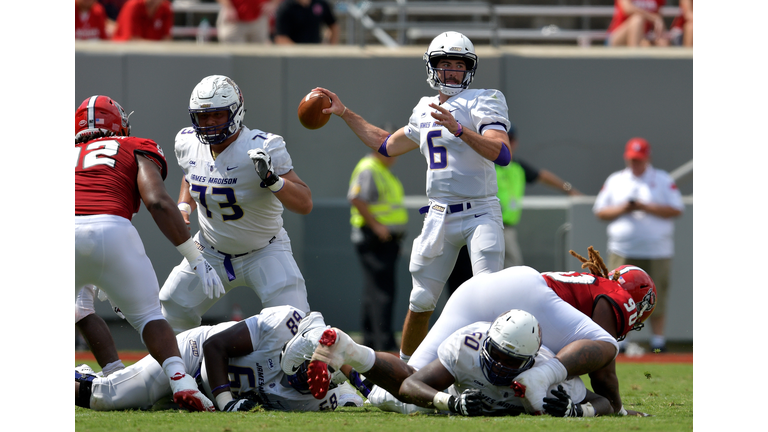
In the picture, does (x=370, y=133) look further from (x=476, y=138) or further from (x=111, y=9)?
(x=111, y=9)

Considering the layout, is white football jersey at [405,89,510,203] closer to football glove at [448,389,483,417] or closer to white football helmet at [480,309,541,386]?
white football helmet at [480,309,541,386]

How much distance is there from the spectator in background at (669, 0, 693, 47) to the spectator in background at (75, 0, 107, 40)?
7067mm

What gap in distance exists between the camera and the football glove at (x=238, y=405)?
13.6ft

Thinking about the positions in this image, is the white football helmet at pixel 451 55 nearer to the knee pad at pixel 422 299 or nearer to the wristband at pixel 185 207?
the knee pad at pixel 422 299

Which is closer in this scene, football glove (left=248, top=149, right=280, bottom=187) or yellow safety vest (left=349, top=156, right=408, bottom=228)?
football glove (left=248, top=149, right=280, bottom=187)

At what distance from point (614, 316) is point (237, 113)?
242 centimetres

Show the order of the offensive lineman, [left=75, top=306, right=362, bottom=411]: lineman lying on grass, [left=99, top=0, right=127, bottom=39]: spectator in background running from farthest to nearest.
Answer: [left=99, top=0, right=127, bottom=39]: spectator in background → the offensive lineman → [left=75, top=306, right=362, bottom=411]: lineman lying on grass

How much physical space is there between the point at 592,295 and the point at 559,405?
0.73 metres

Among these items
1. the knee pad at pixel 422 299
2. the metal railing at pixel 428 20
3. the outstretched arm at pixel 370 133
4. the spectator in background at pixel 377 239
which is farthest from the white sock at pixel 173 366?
the metal railing at pixel 428 20

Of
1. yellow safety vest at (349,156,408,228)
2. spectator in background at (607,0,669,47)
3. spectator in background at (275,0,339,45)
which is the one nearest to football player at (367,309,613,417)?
yellow safety vest at (349,156,408,228)

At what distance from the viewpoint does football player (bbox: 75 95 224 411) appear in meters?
4.14

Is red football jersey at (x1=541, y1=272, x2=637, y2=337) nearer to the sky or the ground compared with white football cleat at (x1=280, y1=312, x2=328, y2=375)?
nearer to the sky

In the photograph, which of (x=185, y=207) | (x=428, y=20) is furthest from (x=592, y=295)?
(x=428, y=20)

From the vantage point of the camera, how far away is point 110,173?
4395 mm
